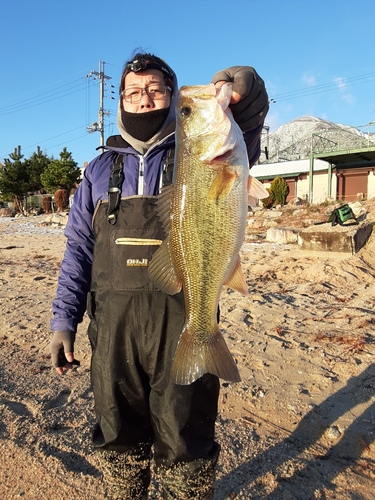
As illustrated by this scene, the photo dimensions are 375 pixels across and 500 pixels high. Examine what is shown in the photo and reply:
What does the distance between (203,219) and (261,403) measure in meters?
2.58

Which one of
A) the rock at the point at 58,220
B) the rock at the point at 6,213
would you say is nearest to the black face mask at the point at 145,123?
the rock at the point at 58,220

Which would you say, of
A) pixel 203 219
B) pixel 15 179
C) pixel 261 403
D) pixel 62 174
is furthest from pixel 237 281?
pixel 15 179

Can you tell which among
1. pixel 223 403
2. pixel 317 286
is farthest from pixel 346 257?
pixel 223 403

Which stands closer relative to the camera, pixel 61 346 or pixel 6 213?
pixel 61 346

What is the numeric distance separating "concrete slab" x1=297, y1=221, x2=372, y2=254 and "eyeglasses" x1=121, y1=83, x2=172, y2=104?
7785 millimetres

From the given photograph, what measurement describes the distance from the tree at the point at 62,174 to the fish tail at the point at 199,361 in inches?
1301

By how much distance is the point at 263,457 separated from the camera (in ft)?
10.2

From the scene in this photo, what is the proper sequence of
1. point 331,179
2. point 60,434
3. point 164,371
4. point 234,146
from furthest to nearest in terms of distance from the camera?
point 331,179 < point 60,434 < point 164,371 < point 234,146

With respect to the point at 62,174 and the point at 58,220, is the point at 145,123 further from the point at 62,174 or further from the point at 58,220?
the point at 62,174

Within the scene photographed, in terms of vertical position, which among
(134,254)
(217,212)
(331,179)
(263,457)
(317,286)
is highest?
(331,179)

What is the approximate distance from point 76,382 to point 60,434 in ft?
3.08

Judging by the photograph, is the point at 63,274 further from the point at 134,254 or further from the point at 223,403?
the point at 223,403

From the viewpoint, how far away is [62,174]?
3319cm

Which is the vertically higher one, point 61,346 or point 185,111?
point 185,111
